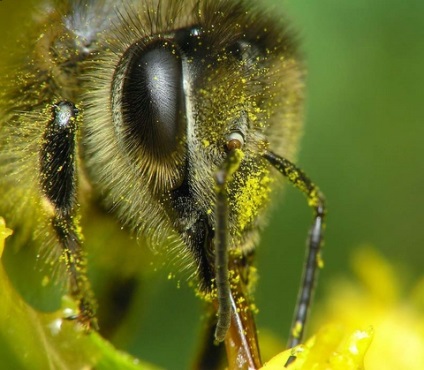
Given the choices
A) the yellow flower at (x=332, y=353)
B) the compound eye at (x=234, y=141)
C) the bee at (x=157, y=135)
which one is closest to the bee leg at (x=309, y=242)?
the bee at (x=157, y=135)

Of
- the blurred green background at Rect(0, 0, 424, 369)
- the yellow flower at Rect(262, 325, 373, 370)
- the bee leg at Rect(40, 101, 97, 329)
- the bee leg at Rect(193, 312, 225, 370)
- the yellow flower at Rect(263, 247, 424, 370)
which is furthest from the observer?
the blurred green background at Rect(0, 0, 424, 369)

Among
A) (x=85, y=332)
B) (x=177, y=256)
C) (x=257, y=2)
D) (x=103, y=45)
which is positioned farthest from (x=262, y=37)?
(x=85, y=332)

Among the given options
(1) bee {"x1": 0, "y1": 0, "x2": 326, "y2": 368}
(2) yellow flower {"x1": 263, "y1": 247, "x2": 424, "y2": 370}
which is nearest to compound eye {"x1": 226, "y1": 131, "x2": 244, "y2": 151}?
(1) bee {"x1": 0, "y1": 0, "x2": 326, "y2": 368}

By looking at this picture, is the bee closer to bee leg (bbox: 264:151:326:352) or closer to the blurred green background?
bee leg (bbox: 264:151:326:352)

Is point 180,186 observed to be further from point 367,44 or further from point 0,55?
point 367,44

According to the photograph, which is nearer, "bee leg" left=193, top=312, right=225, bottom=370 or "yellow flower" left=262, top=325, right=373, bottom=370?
"yellow flower" left=262, top=325, right=373, bottom=370

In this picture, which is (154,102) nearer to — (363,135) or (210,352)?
(210,352)

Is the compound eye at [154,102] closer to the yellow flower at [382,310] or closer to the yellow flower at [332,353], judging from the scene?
the yellow flower at [332,353]

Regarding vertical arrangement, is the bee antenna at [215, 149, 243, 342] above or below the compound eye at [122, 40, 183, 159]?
below
